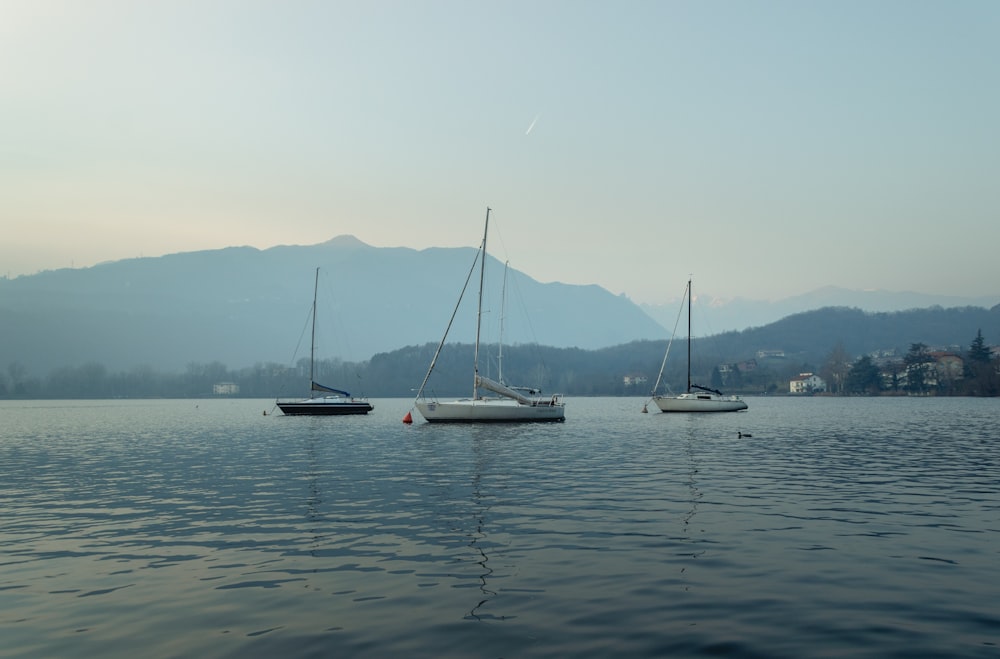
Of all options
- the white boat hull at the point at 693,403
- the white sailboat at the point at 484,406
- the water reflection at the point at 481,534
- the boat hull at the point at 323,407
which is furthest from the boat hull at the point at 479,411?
the white boat hull at the point at 693,403

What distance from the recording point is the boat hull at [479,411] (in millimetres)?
76312

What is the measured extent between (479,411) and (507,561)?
59485 millimetres

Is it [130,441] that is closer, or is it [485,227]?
[130,441]

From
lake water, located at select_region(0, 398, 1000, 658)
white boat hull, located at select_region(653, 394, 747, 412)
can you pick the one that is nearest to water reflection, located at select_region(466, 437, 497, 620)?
lake water, located at select_region(0, 398, 1000, 658)

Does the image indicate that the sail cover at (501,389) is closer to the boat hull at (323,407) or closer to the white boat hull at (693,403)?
the boat hull at (323,407)

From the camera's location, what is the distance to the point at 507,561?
1720 cm

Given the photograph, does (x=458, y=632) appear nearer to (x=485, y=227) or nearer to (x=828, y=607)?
(x=828, y=607)

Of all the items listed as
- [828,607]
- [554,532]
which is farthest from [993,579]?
[554,532]

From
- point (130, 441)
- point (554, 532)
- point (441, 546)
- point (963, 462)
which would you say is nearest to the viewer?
point (441, 546)

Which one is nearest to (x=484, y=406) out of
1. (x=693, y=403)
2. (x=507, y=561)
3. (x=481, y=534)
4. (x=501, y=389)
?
(x=501, y=389)

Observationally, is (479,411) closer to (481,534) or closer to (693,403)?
(693,403)

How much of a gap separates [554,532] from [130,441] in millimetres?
55337

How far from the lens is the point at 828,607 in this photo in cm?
1347

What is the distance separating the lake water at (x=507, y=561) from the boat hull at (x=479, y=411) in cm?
3783
